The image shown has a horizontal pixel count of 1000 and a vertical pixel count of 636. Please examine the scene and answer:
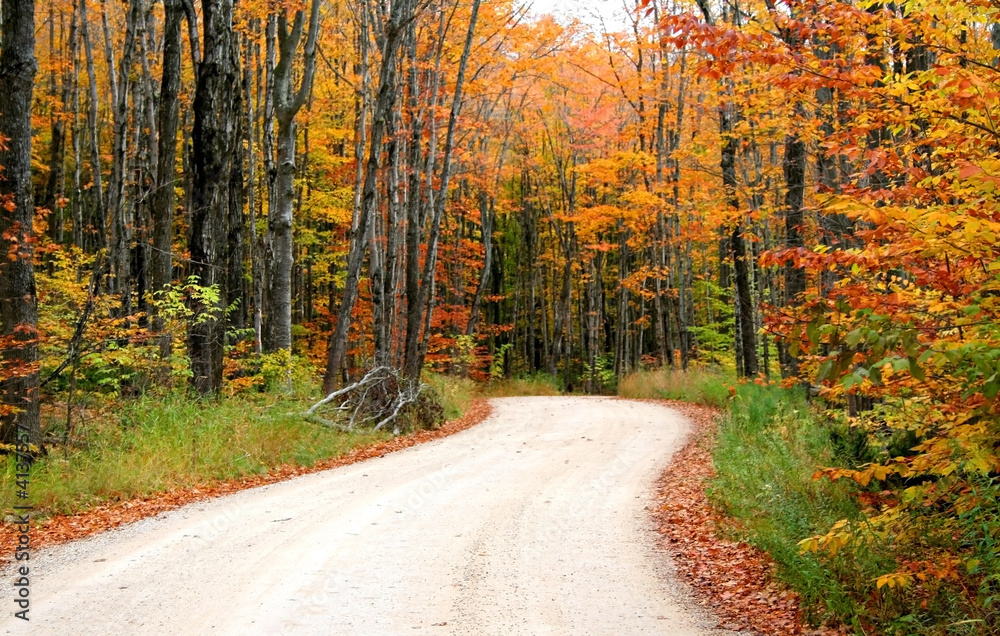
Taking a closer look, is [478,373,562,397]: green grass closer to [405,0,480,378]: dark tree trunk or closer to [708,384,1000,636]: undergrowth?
[405,0,480,378]: dark tree trunk

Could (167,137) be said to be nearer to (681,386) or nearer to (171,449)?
(171,449)

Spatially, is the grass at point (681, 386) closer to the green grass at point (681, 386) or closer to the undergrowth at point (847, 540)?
the green grass at point (681, 386)

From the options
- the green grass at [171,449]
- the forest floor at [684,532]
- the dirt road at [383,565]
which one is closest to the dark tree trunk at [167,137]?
the green grass at [171,449]

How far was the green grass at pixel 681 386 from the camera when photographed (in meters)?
20.1

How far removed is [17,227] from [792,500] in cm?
901

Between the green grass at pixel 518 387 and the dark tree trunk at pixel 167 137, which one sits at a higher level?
the dark tree trunk at pixel 167 137

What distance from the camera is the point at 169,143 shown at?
48.4 ft

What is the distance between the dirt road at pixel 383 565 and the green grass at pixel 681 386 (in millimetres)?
10492

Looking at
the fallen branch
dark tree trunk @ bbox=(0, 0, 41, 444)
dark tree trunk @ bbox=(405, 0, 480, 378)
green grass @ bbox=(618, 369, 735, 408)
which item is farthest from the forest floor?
green grass @ bbox=(618, 369, 735, 408)

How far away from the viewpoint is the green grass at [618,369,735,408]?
20.1 meters

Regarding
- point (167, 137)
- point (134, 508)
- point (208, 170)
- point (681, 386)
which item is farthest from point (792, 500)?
point (681, 386)

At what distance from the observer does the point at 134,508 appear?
7.98m

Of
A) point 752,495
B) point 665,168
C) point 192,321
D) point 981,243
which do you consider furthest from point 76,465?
point 665,168

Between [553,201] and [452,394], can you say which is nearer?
[452,394]
